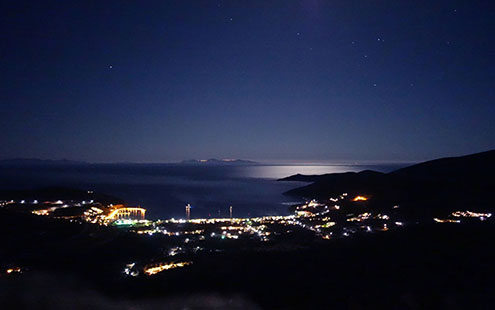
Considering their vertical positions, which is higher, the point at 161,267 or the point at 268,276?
the point at 161,267

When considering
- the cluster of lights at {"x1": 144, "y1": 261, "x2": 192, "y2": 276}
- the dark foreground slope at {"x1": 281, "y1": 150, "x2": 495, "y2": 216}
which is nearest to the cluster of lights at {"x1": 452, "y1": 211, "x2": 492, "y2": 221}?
the dark foreground slope at {"x1": 281, "y1": 150, "x2": 495, "y2": 216}

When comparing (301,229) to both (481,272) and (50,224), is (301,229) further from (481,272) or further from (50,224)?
(50,224)

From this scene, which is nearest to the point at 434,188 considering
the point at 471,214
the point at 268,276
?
the point at 471,214

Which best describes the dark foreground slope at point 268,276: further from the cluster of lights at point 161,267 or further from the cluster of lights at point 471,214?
the cluster of lights at point 471,214

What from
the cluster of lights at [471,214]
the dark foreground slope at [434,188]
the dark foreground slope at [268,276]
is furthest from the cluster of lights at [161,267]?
the cluster of lights at [471,214]

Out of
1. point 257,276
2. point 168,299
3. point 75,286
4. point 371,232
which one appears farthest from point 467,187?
point 75,286

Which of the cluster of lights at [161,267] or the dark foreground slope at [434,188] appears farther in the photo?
the dark foreground slope at [434,188]

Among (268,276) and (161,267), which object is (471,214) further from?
(161,267)

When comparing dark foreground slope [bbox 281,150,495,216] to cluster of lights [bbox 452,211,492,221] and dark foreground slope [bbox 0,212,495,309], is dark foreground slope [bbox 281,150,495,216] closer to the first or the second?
cluster of lights [bbox 452,211,492,221]
